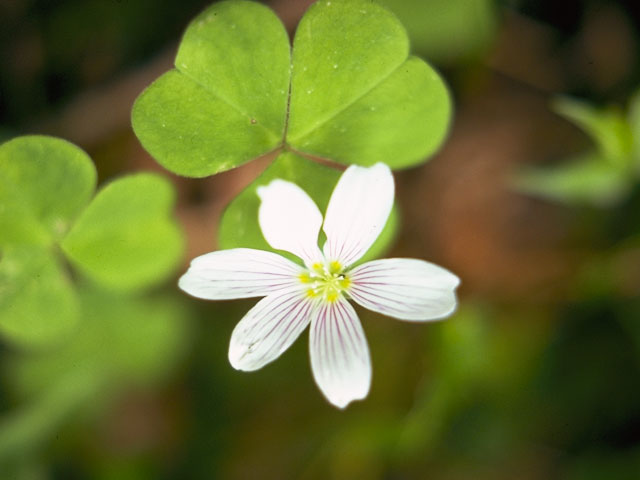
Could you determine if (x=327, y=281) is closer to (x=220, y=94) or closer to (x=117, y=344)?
(x=220, y=94)

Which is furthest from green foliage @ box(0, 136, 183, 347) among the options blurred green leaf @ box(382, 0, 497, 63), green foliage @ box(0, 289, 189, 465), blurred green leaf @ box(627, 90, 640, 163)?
blurred green leaf @ box(627, 90, 640, 163)

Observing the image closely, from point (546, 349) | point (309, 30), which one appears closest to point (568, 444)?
point (546, 349)

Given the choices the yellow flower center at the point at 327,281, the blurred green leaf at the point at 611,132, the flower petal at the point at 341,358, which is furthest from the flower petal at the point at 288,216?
the blurred green leaf at the point at 611,132

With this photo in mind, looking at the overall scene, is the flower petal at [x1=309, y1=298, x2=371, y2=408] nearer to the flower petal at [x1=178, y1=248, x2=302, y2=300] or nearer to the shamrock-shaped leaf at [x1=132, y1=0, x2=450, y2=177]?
the flower petal at [x1=178, y1=248, x2=302, y2=300]

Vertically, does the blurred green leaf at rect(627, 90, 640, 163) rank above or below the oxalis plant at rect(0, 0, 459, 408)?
below

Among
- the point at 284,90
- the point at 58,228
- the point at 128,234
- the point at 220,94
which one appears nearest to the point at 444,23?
the point at 284,90

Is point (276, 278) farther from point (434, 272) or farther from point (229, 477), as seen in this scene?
point (229, 477)
